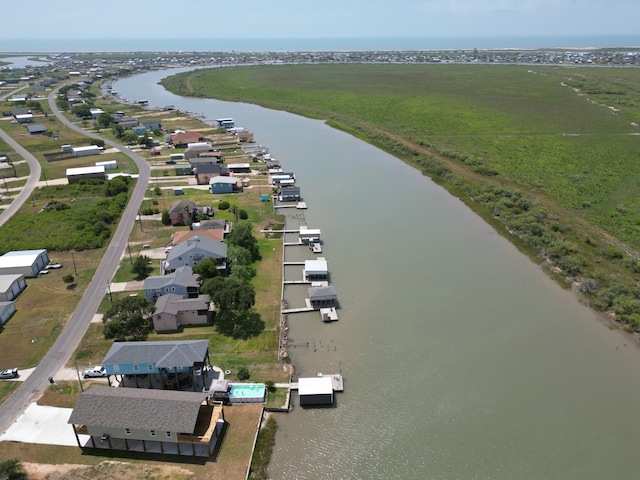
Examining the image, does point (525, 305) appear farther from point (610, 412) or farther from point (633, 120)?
point (633, 120)

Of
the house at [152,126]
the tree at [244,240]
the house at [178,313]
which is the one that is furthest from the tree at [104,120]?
the house at [178,313]

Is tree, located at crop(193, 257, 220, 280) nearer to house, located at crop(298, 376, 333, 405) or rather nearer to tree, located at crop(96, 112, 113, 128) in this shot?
house, located at crop(298, 376, 333, 405)

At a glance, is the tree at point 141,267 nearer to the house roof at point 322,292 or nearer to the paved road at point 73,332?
the paved road at point 73,332

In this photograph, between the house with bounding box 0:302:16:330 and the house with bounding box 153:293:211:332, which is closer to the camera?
the house with bounding box 153:293:211:332

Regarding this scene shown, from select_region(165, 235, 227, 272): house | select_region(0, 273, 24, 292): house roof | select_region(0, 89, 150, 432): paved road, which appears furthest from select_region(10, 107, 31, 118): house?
select_region(165, 235, 227, 272): house

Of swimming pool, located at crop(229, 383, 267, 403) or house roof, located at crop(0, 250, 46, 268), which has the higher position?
house roof, located at crop(0, 250, 46, 268)

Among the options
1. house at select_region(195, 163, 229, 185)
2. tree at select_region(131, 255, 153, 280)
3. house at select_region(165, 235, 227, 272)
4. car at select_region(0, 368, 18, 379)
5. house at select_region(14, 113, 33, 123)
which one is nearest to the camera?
car at select_region(0, 368, 18, 379)

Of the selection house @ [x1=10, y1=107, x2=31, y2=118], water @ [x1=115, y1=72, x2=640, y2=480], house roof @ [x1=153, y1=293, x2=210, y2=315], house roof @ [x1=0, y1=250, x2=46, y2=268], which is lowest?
water @ [x1=115, y1=72, x2=640, y2=480]
